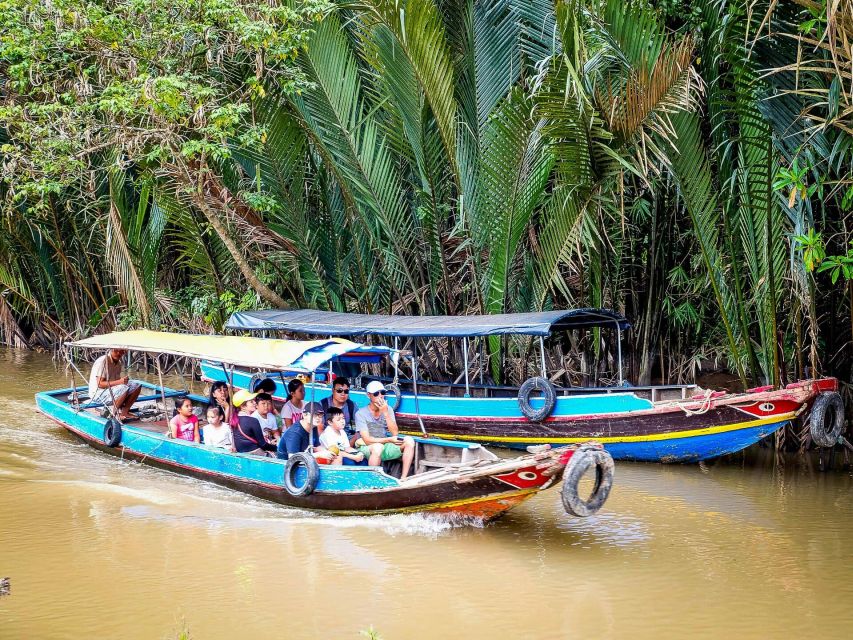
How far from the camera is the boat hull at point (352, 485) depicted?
7253 millimetres

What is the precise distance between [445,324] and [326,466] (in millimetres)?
3112

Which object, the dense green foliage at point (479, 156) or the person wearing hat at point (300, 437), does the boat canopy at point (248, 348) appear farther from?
the dense green foliage at point (479, 156)

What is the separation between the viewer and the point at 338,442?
849 centimetres

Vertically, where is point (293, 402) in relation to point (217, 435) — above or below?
above

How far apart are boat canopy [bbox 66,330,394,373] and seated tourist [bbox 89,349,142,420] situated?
0.97 feet

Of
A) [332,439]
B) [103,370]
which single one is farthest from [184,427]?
[332,439]

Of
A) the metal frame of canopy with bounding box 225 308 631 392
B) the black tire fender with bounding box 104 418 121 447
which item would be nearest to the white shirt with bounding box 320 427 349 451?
the metal frame of canopy with bounding box 225 308 631 392

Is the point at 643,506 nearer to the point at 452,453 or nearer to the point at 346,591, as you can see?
the point at 452,453

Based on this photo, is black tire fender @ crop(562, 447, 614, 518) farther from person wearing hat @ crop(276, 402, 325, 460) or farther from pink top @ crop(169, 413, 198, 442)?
pink top @ crop(169, 413, 198, 442)

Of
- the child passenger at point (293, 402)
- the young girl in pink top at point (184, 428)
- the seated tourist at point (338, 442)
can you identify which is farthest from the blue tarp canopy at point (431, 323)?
the seated tourist at point (338, 442)

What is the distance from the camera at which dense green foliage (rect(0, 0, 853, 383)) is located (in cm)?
921

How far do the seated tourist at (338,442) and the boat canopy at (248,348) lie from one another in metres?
0.51

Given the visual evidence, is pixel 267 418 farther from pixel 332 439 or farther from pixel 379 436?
pixel 379 436

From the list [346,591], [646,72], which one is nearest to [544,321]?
[646,72]
